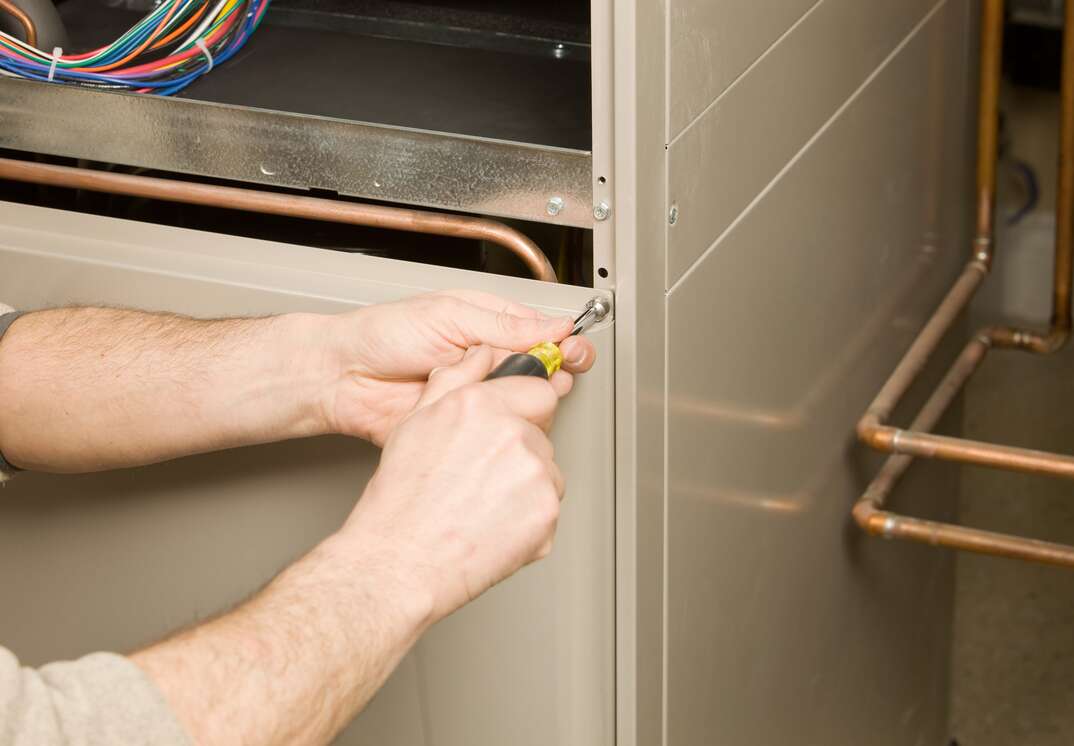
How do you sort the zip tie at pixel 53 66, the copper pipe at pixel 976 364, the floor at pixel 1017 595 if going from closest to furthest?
1. the zip tie at pixel 53 66
2. the copper pipe at pixel 976 364
3. the floor at pixel 1017 595

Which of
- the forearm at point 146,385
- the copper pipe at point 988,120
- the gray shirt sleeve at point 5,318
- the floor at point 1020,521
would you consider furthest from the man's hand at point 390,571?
the floor at point 1020,521

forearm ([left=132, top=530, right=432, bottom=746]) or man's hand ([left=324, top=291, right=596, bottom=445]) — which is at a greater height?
man's hand ([left=324, top=291, right=596, bottom=445])

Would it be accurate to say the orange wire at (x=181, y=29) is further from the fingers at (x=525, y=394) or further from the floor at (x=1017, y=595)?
the floor at (x=1017, y=595)

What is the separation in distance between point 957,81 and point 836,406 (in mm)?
378

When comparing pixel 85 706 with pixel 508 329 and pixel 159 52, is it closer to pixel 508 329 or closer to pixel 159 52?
pixel 508 329

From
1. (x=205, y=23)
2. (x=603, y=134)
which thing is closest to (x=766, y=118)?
(x=603, y=134)

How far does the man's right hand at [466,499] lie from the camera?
0.65 meters

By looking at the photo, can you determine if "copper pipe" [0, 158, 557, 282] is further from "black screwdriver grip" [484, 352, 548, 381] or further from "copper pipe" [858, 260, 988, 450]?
"copper pipe" [858, 260, 988, 450]

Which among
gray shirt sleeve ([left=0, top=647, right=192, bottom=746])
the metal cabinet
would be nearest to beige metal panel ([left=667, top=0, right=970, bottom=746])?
the metal cabinet

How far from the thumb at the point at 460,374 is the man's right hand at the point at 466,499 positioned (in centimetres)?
3

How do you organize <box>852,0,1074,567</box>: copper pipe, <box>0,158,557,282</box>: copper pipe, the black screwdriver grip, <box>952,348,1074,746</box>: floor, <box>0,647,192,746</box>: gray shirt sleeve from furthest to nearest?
<box>952,348,1074,746</box>: floor, <box>852,0,1074,567</box>: copper pipe, <box>0,158,557,282</box>: copper pipe, the black screwdriver grip, <box>0,647,192,746</box>: gray shirt sleeve

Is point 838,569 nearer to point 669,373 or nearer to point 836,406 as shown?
point 836,406

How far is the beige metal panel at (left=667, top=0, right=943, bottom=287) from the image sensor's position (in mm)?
738

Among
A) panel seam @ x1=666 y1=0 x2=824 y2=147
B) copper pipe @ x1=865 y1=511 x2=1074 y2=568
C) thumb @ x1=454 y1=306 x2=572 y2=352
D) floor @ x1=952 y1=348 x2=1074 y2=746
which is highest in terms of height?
panel seam @ x1=666 y1=0 x2=824 y2=147
